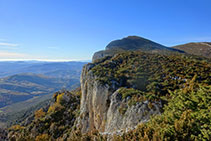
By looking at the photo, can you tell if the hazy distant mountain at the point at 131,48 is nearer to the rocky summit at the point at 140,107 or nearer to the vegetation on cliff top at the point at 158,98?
the vegetation on cliff top at the point at 158,98

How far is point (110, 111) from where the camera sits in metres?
16.8

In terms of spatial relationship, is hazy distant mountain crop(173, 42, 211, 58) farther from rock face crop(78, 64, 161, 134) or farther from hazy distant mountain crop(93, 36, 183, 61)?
rock face crop(78, 64, 161, 134)

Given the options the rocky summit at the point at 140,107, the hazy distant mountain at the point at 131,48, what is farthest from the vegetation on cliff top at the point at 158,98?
the hazy distant mountain at the point at 131,48

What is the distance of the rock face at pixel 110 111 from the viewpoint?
40.3 feet

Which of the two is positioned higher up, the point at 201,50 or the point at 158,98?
the point at 201,50

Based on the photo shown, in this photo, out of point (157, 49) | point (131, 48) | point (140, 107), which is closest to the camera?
point (140, 107)

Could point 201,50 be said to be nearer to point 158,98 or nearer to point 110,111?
point 158,98

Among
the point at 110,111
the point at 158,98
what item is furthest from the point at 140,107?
the point at 110,111

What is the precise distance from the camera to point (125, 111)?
14.3 meters

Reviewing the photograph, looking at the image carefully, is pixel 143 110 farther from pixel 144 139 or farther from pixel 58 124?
pixel 58 124

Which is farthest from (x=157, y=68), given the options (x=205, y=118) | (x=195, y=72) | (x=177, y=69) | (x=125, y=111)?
(x=205, y=118)

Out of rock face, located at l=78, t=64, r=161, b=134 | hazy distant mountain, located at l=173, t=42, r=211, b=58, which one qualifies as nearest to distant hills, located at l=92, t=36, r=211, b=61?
hazy distant mountain, located at l=173, t=42, r=211, b=58

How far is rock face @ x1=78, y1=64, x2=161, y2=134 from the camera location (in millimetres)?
12272

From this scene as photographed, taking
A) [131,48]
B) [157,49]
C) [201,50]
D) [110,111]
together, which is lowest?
[110,111]
